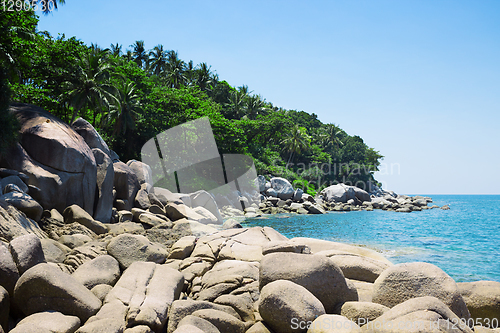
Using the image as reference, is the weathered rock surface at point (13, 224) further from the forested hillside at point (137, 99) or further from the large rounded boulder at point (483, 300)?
the large rounded boulder at point (483, 300)

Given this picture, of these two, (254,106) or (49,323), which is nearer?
(49,323)

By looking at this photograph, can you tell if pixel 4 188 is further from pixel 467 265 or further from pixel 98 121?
pixel 98 121

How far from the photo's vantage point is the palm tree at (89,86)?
2356 centimetres

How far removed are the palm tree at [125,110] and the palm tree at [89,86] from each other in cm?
387

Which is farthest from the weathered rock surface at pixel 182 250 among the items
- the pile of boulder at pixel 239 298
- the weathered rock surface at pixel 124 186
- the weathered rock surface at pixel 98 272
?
the weathered rock surface at pixel 124 186

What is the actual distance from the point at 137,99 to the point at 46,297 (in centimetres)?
2936

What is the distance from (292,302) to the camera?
14.8 ft

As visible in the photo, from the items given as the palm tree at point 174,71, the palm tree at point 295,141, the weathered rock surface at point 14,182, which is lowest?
the weathered rock surface at point 14,182

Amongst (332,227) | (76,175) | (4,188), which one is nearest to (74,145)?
(76,175)

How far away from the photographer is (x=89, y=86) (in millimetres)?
23906

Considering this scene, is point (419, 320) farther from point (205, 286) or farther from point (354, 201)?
point (354, 201)

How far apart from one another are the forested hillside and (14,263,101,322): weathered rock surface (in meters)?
7.40

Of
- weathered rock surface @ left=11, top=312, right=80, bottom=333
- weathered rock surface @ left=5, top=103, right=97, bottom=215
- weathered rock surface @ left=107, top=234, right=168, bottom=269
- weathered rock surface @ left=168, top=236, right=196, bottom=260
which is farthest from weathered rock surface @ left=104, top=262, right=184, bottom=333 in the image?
weathered rock surface @ left=5, top=103, right=97, bottom=215

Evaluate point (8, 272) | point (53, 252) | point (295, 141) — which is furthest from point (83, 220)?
point (295, 141)
